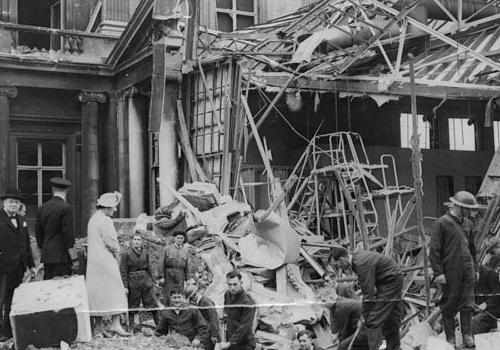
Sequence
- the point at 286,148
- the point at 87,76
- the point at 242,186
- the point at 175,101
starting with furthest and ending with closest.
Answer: the point at 286,148
the point at 242,186
the point at 175,101
the point at 87,76

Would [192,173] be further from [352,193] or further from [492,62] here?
[492,62]

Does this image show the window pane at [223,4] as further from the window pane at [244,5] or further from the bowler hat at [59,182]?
the bowler hat at [59,182]

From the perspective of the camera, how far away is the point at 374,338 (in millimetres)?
7004

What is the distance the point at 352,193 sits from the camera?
10.6m

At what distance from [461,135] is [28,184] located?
21.9 feet

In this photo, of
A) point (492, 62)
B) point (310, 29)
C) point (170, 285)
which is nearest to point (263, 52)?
point (310, 29)

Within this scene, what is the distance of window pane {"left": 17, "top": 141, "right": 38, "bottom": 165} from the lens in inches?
305

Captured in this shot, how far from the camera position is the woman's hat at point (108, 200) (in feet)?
25.2

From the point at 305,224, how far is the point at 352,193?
2.67 feet

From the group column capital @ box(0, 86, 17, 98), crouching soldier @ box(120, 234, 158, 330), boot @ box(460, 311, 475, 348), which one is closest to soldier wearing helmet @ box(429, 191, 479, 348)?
boot @ box(460, 311, 475, 348)

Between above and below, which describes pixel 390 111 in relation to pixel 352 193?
above

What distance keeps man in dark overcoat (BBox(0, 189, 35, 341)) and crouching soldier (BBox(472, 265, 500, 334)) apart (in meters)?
4.79

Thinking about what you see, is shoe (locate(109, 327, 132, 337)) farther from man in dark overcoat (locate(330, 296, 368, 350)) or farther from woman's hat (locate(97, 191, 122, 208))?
man in dark overcoat (locate(330, 296, 368, 350))

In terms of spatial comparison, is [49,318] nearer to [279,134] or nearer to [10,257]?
[10,257]
